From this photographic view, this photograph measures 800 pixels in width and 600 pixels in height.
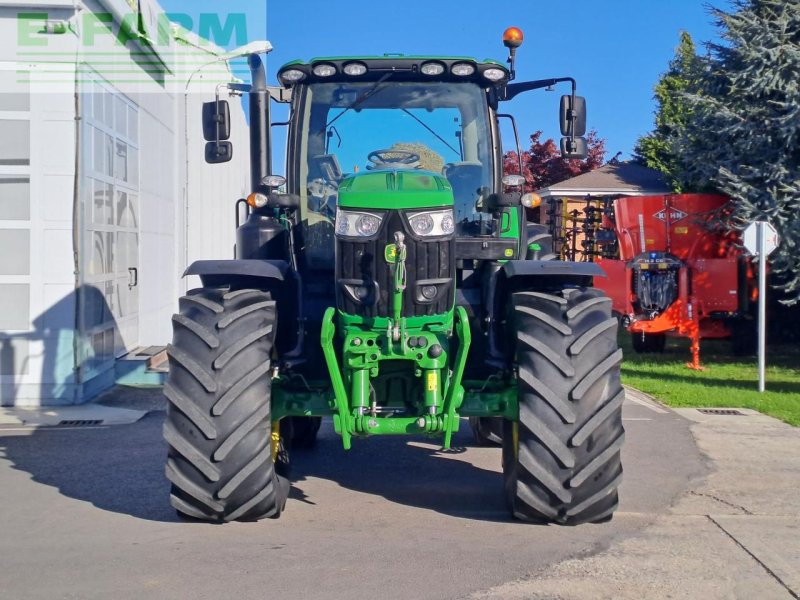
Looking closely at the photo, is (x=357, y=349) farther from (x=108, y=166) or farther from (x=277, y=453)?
(x=108, y=166)

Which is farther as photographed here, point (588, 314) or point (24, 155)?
point (24, 155)

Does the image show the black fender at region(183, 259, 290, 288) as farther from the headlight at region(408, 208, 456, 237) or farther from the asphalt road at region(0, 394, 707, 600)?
the asphalt road at region(0, 394, 707, 600)

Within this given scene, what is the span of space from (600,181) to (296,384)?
91.1 feet

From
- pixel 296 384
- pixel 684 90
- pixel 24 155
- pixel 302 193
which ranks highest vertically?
pixel 684 90

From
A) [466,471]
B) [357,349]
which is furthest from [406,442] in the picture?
[357,349]

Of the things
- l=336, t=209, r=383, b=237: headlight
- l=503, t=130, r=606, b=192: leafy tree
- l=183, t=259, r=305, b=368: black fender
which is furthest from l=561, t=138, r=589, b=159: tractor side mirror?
l=503, t=130, r=606, b=192: leafy tree

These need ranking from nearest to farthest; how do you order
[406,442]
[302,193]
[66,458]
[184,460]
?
[184,460], [302,193], [66,458], [406,442]

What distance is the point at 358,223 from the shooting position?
18.8 ft

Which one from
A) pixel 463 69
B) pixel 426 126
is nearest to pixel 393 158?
pixel 426 126

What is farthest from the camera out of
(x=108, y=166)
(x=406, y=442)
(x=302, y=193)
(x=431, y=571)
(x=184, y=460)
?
(x=108, y=166)

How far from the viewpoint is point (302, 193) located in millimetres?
6902

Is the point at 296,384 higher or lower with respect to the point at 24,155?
lower

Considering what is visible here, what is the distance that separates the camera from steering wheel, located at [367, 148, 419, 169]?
6.91 m

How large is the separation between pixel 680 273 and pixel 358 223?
1122 cm
